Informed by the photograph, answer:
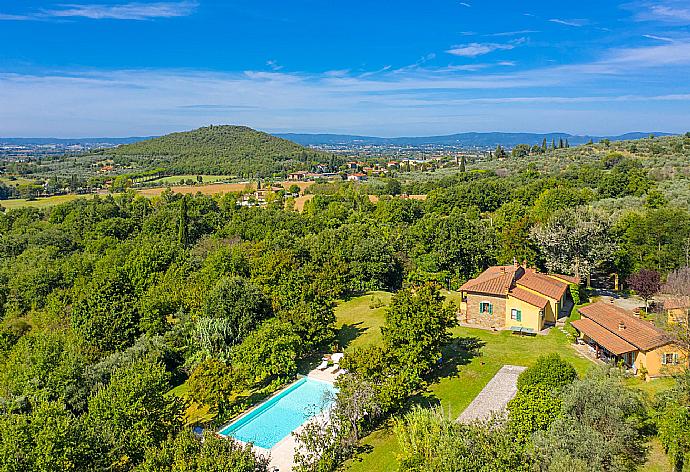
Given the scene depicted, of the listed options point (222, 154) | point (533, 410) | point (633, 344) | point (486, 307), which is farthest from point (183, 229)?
point (222, 154)

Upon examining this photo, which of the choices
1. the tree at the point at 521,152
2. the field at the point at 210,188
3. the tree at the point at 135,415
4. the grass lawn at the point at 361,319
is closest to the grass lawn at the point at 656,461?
the grass lawn at the point at 361,319

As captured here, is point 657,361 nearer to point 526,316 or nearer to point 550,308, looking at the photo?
point 526,316

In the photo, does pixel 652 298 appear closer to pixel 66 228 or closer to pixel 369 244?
pixel 369 244

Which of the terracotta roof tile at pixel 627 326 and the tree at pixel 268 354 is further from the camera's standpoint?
the tree at pixel 268 354

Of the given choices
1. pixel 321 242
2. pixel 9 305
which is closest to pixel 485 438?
pixel 321 242

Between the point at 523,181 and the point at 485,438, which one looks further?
the point at 523,181

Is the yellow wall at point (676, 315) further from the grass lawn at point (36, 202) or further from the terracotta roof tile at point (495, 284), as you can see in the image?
the grass lawn at point (36, 202)
